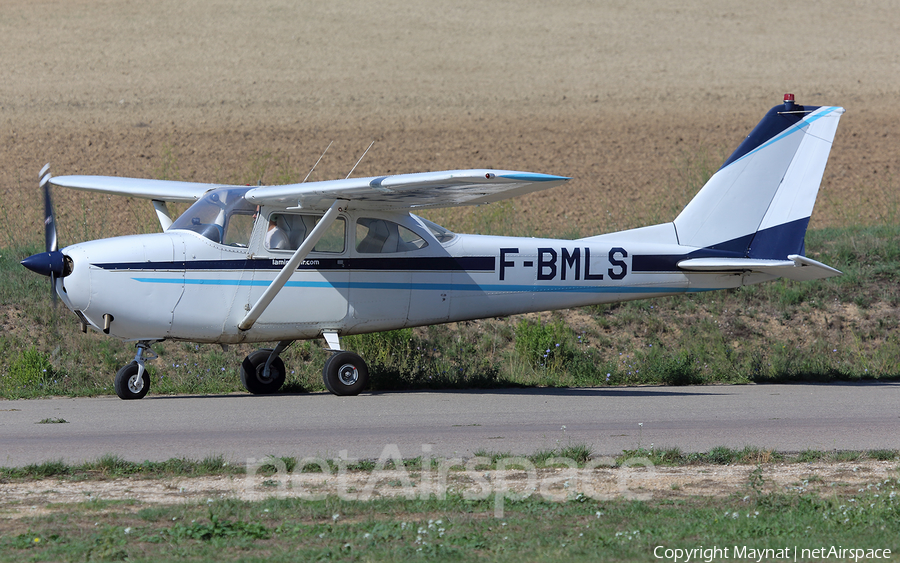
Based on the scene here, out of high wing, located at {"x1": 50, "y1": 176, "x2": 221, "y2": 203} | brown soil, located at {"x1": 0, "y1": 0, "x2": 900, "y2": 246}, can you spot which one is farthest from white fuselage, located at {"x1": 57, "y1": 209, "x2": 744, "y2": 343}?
brown soil, located at {"x1": 0, "y1": 0, "x2": 900, "y2": 246}

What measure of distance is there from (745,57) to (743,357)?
25.2 meters

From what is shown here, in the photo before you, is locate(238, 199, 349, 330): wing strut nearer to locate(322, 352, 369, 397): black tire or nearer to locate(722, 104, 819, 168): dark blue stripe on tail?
locate(322, 352, 369, 397): black tire

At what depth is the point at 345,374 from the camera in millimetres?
10211

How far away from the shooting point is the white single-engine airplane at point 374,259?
9.48 metres

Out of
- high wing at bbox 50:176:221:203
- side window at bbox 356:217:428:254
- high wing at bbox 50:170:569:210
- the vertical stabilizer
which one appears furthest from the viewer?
the vertical stabilizer

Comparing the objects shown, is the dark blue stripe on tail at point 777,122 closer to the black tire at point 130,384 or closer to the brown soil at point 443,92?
the brown soil at point 443,92

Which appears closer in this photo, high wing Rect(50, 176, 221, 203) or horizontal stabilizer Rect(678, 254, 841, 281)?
horizontal stabilizer Rect(678, 254, 841, 281)

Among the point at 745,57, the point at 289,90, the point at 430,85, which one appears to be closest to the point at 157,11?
→ the point at 289,90

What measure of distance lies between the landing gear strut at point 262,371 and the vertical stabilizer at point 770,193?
5.39m

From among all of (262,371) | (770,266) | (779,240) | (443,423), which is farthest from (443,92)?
(443,423)

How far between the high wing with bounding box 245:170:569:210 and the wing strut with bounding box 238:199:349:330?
0.19 m

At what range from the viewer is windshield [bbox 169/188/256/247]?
32.5 ft

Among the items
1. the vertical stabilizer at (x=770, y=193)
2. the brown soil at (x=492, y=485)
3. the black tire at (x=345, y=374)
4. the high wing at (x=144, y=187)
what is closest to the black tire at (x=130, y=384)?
the black tire at (x=345, y=374)

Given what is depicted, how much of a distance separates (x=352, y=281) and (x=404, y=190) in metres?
1.56
